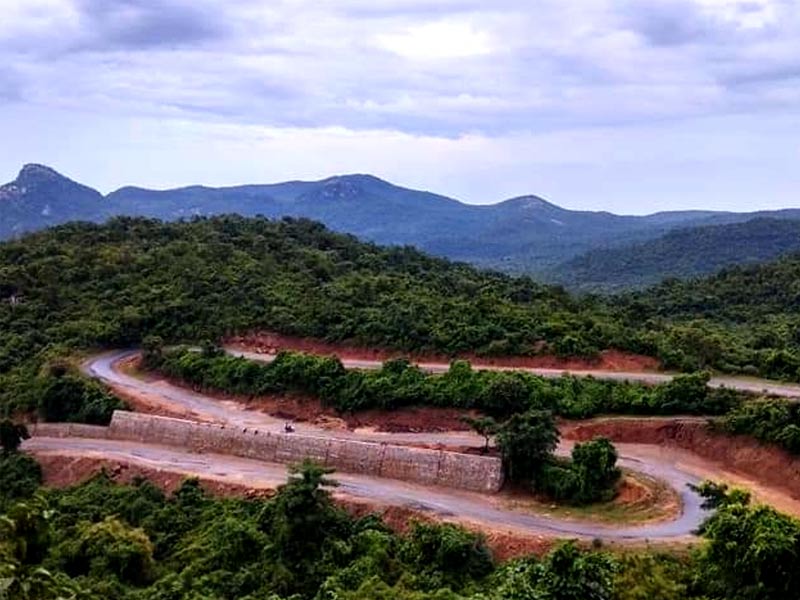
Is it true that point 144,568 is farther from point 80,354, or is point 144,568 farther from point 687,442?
point 80,354

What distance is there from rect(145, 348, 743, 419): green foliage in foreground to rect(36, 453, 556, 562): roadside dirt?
23.2 feet

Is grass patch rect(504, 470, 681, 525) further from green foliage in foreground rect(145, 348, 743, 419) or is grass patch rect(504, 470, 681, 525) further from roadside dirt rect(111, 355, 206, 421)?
roadside dirt rect(111, 355, 206, 421)

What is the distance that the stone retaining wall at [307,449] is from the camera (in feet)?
91.0

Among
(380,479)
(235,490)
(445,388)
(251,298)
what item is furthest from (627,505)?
(251,298)

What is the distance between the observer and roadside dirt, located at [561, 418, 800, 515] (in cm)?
2531

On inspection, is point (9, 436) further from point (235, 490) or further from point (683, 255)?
point (683, 255)

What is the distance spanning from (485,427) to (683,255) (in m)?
114

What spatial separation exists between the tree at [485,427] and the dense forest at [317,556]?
518 cm

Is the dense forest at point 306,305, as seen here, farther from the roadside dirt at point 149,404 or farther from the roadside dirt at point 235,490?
the roadside dirt at point 235,490

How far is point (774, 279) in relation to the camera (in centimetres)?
6181

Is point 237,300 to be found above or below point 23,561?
above

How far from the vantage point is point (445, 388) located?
3369 cm

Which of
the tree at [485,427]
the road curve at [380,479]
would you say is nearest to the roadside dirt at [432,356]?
the road curve at [380,479]

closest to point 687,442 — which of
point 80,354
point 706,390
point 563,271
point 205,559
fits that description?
point 706,390
